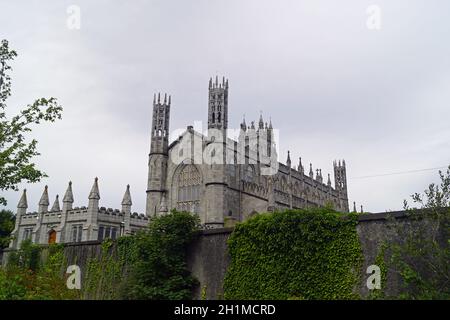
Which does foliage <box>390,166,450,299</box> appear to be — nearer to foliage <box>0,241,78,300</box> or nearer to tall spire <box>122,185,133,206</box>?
foliage <box>0,241,78,300</box>

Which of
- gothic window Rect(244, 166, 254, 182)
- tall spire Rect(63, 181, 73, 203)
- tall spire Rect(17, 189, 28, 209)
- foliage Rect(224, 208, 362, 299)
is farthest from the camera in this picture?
gothic window Rect(244, 166, 254, 182)

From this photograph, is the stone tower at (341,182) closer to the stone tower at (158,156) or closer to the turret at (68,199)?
the stone tower at (158,156)

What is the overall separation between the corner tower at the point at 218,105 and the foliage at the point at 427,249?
1435 inches

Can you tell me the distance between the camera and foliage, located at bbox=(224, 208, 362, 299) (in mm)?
13414

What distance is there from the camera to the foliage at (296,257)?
13.4 m

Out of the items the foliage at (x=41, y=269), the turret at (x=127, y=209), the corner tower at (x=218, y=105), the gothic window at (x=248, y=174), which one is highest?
the corner tower at (x=218, y=105)

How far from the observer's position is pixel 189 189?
48312 mm

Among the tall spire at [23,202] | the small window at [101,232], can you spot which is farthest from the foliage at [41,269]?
the tall spire at [23,202]

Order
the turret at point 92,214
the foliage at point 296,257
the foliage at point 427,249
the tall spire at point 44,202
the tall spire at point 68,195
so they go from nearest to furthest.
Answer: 1. the foliage at point 427,249
2. the foliage at point 296,257
3. the turret at point 92,214
4. the tall spire at point 68,195
5. the tall spire at point 44,202

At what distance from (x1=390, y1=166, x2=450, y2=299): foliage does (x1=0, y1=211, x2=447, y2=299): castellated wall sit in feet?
0.27

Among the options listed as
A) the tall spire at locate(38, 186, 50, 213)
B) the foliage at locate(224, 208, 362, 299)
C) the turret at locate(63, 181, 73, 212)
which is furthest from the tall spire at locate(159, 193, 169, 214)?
the foliage at locate(224, 208, 362, 299)
